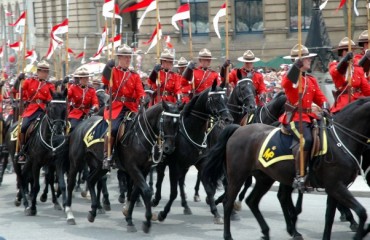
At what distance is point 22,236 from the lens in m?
15.1

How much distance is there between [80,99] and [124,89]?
11.3ft

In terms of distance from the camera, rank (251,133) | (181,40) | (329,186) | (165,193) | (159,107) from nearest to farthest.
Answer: (329,186), (251,133), (159,107), (165,193), (181,40)

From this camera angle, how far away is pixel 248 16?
146 feet

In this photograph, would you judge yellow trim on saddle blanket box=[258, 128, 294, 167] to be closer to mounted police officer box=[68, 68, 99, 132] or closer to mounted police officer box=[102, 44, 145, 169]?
mounted police officer box=[102, 44, 145, 169]

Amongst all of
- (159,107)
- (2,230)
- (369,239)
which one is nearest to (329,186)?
(369,239)

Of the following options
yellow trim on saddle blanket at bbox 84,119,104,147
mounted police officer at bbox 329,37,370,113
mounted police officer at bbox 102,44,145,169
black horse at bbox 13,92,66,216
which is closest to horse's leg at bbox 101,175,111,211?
black horse at bbox 13,92,66,216

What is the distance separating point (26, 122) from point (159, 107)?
391 centimetres

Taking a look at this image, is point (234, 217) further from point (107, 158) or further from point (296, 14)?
point (296, 14)

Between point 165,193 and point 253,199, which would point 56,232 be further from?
point 165,193

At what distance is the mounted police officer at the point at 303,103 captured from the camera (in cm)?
1273

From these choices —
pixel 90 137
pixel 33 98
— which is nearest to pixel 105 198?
pixel 90 137

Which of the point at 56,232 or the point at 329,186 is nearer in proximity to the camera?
the point at 329,186

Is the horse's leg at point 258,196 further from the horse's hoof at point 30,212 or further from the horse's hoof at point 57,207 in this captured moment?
the horse's hoof at point 57,207

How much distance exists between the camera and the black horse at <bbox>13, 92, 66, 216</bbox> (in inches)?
663
